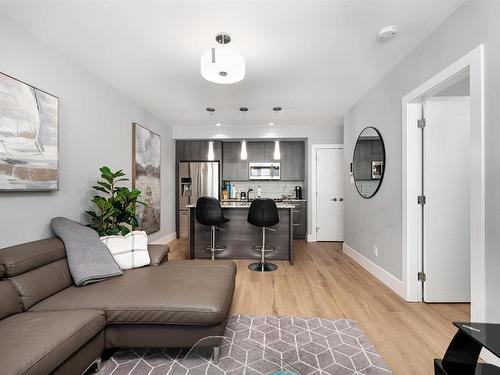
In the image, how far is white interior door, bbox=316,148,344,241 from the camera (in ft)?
18.5

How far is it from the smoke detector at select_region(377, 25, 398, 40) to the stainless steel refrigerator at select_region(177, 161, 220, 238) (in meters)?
4.16

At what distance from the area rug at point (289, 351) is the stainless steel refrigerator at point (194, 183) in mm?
3777

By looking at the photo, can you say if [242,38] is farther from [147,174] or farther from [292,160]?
[292,160]

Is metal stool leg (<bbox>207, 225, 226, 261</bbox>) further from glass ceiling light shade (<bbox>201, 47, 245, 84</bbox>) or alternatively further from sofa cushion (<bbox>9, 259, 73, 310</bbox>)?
glass ceiling light shade (<bbox>201, 47, 245, 84</bbox>)

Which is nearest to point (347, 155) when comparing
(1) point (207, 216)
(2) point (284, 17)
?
(1) point (207, 216)

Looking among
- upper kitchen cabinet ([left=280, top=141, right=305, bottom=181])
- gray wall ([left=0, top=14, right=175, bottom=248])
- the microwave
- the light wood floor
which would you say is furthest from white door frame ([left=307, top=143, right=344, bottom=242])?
Result: gray wall ([left=0, top=14, right=175, bottom=248])

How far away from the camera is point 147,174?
437 cm

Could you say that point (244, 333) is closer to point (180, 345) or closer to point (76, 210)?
point (180, 345)

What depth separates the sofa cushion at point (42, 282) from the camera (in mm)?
1704

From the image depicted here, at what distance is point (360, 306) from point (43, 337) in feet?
8.46

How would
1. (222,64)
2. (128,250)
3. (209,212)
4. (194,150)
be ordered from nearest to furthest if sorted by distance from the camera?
1. (222,64)
2. (128,250)
3. (209,212)
4. (194,150)

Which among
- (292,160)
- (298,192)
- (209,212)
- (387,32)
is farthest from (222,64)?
(298,192)

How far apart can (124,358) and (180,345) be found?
1.47ft

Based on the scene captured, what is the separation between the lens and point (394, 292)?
114 inches
